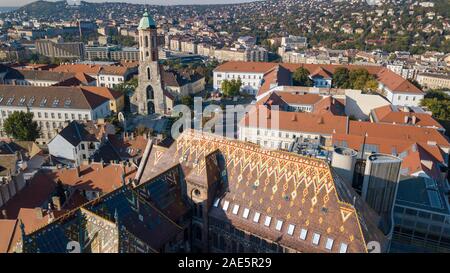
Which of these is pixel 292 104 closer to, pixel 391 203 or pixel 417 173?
pixel 417 173

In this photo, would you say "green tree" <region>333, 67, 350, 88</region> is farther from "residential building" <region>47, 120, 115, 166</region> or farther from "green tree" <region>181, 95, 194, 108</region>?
"residential building" <region>47, 120, 115, 166</region>

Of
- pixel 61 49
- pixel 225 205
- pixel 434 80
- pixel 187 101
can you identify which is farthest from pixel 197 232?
pixel 61 49

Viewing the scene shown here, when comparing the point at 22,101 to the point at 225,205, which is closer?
the point at 225,205

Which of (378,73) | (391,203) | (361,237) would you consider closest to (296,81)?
(378,73)

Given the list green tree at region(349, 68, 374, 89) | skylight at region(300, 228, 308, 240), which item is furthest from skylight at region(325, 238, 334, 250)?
green tree at region(349, 68, 374, 89)

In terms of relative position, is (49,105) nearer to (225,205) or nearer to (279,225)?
(225,205)
